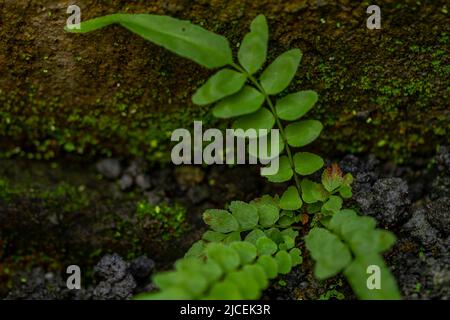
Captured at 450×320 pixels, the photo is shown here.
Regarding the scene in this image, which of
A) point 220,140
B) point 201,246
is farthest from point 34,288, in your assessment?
point 220,140

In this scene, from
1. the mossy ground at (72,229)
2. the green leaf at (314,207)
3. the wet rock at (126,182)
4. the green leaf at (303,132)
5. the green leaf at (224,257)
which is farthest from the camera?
the wet rock at (126,182)

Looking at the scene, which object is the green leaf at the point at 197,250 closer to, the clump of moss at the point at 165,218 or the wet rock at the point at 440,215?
the clump of moss at the point at 165,218

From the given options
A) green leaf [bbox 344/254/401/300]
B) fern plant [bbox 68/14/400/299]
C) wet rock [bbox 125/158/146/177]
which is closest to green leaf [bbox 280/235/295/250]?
fern plant [bbox 68/14/400/299]

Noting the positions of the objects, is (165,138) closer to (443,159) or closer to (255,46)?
(255,46)

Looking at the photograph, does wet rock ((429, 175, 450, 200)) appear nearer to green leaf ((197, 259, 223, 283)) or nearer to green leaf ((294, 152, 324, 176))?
green leaf ((294, 152, 324, 176))

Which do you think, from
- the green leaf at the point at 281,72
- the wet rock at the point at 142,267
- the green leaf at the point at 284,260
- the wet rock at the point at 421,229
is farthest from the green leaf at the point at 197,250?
the wet rock at the point at 421,229

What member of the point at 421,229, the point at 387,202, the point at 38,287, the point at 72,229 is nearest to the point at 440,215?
the point at 421,229
